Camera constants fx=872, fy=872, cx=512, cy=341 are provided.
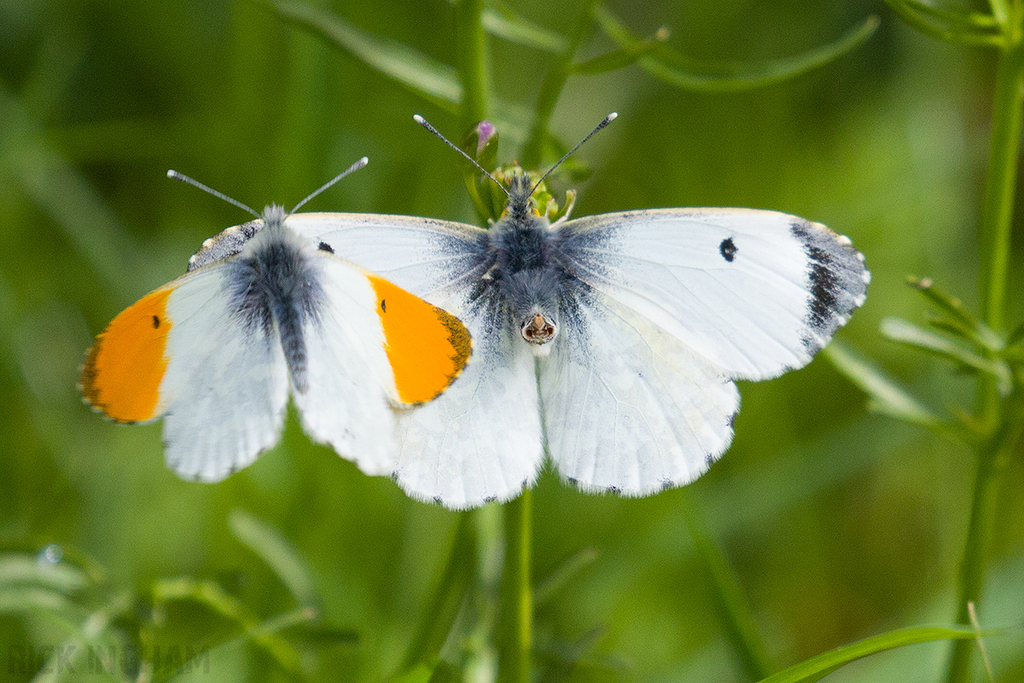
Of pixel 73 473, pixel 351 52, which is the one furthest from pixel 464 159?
pixel 73 473

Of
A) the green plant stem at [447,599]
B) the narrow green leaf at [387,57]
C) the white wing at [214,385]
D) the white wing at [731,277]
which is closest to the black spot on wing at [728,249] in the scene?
the white wing at [731,277]

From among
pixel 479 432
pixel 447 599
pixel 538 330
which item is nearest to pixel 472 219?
pixel 538 330

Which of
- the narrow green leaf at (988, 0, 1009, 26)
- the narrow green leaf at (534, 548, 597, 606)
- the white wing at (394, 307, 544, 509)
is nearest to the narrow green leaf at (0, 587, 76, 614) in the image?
the white wing at (394, 307, 544, 509)

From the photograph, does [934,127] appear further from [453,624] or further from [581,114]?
[453,624]

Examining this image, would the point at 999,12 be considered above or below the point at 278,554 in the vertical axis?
above

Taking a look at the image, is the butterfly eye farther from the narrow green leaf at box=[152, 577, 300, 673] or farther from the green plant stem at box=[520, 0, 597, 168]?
the narrow green leaf at box=[152, 577, 300, 673]

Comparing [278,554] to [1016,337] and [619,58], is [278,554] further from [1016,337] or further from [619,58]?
[1016,337]
